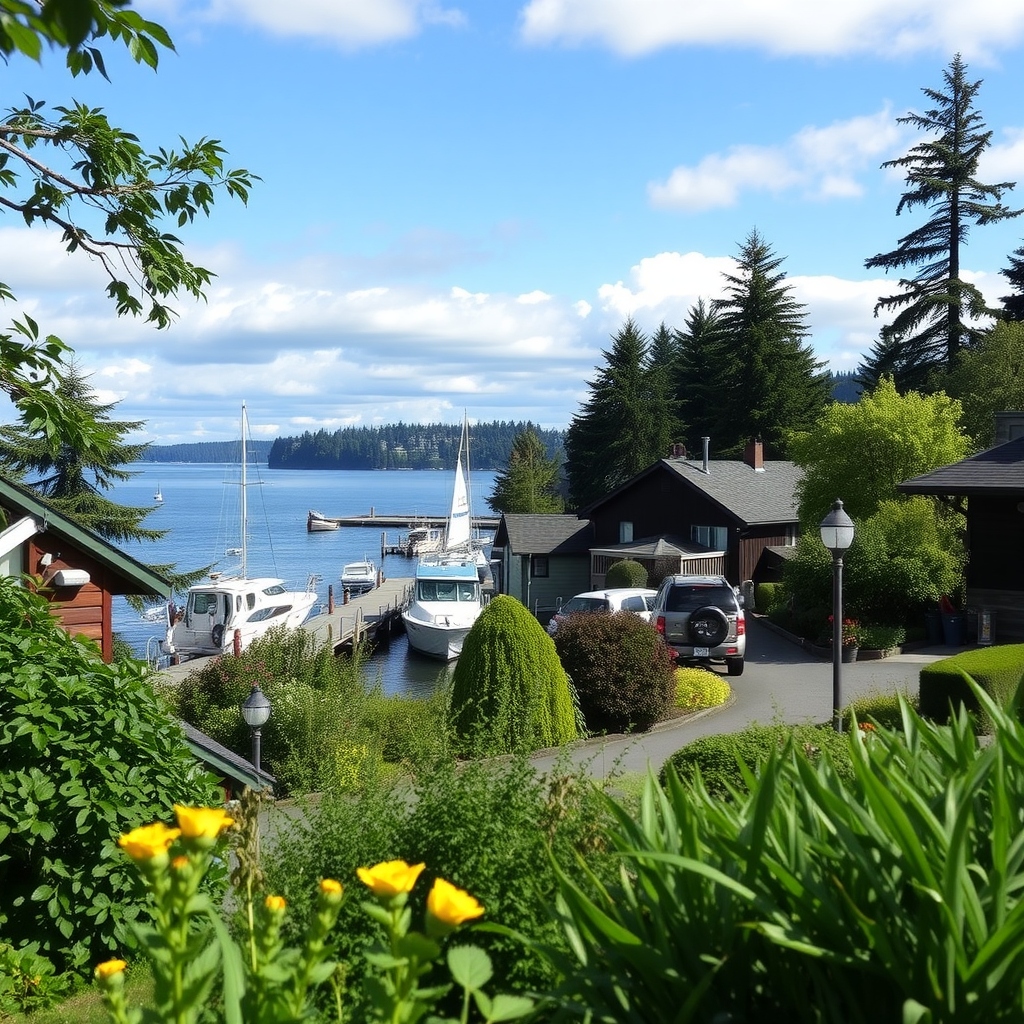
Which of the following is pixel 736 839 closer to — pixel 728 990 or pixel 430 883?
pixel 728 990

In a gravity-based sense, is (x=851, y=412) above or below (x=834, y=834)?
above

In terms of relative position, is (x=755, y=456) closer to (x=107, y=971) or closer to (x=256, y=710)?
(x=256, y=710)

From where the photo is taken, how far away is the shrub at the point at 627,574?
129 feet

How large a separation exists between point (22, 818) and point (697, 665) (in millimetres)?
19792

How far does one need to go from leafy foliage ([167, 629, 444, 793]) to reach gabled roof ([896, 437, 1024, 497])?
1326cm

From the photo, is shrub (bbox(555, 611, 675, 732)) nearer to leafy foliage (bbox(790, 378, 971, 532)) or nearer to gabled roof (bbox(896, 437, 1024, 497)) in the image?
gabled roof (bbox(896, 437, 1024, 497))

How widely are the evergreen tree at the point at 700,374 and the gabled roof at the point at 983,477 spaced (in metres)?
36.1

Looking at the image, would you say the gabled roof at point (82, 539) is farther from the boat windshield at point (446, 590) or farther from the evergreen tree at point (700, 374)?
the evergreen tree at point (700, 374)

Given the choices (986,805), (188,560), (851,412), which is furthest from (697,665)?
(188,560)

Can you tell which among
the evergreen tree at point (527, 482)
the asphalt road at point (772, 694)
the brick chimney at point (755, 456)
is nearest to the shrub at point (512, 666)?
the asphalt road at point (772, 694)

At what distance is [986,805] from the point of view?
10.4 feet

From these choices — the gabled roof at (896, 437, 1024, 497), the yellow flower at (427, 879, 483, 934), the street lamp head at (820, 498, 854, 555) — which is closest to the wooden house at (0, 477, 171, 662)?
Answer: the street lamp head at (820, 498, 854, 555)

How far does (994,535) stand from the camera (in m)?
25.3

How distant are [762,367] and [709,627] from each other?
1564 inches
